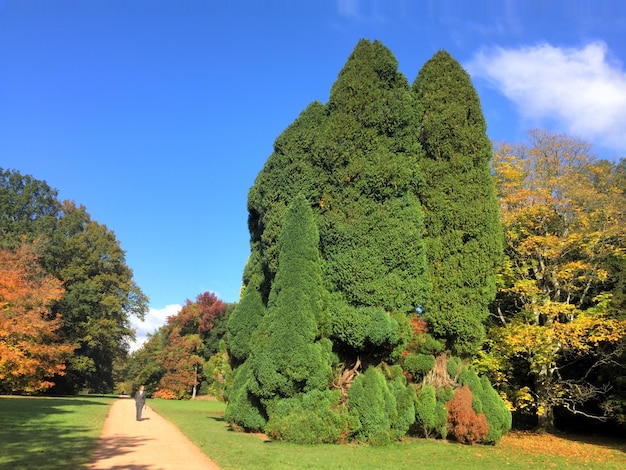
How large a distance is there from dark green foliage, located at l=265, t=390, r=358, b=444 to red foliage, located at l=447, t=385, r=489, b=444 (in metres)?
3.35

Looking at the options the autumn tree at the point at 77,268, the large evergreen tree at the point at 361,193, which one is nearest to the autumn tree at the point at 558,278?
the large evergreen tree at the point at 361,193

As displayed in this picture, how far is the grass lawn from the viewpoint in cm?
860

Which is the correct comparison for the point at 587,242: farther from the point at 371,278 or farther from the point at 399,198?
the point at 371,278

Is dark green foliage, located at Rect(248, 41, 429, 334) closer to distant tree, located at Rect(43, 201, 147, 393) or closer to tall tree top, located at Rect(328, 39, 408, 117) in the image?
tall tree top, located at Rect(328, 39, 408, 117)

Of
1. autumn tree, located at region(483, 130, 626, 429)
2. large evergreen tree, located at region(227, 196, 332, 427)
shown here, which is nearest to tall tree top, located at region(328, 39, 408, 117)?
large evergreen tree, located at region(227, 196, 332, 427)

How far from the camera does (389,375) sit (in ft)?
42.5

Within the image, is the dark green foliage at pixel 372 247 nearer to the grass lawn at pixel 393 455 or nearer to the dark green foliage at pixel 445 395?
the dark green foliage at pixel 445 395

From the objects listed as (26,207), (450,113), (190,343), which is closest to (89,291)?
(26,207)

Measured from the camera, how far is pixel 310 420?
36.1 ft

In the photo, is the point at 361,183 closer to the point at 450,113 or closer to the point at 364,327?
the point at 450,113

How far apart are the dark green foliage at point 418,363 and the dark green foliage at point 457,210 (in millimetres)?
836

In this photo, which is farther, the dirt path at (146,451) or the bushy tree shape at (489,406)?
the bushy tree shape at (489,406)

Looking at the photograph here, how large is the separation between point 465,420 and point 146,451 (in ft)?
28.3

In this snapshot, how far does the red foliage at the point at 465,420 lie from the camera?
12414 millimetres
